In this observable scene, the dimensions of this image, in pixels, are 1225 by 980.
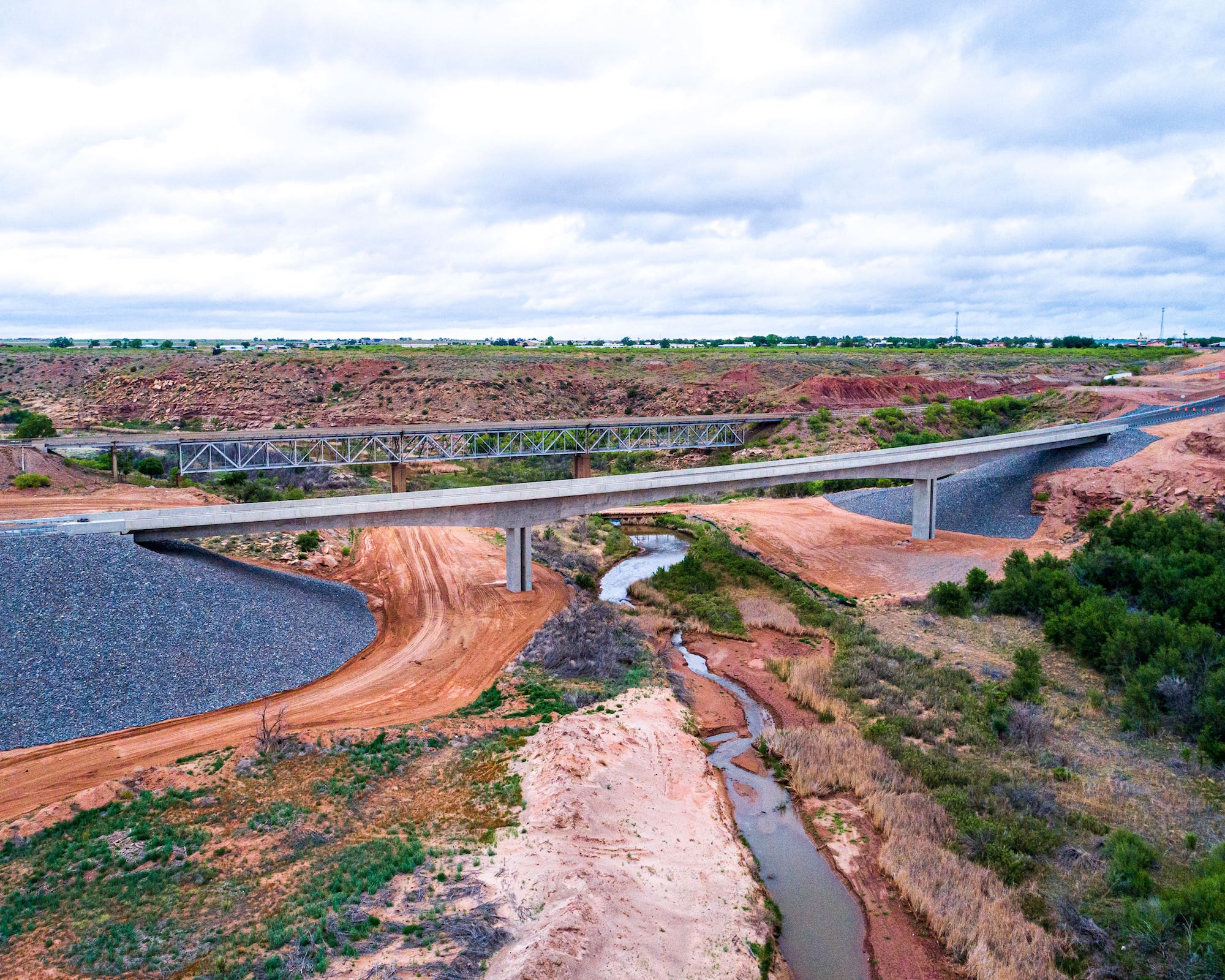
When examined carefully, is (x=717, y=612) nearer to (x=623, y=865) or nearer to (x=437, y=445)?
(x=623, y=865)

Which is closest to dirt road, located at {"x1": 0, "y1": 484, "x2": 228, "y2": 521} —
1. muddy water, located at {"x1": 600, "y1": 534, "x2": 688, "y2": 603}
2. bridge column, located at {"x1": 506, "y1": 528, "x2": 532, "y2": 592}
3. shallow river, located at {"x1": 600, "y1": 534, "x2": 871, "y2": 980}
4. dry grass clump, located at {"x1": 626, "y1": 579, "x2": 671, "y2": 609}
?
bridge column, located at {"x1": 506, "y1": 528, "x2": 532, "y2": 592}

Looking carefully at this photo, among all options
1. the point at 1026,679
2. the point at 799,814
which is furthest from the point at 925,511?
the point at 799,814

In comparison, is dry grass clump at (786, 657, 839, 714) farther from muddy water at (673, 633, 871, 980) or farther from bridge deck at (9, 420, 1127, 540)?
bridge deck at (9, 420, 1127, 540)

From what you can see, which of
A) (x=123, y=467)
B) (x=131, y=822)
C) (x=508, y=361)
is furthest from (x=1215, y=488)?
(x=508, y=361)

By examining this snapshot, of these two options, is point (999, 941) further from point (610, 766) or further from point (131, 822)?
point (131, 822)

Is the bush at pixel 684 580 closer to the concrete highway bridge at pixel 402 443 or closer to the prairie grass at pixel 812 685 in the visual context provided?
the prairie grass at pixel 812 685

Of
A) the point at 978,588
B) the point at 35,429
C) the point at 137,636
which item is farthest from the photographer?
the point at 35,429
